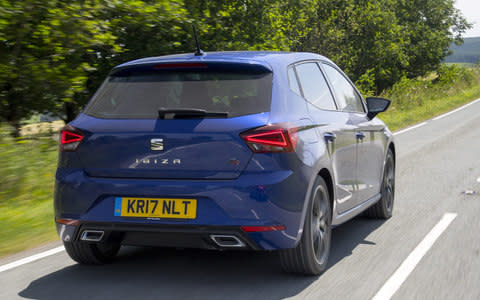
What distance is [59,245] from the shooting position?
6.31 m

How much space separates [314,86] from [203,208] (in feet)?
5.45

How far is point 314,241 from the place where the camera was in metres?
5.26

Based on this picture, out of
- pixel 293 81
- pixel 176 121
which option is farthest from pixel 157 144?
pixel 293 81

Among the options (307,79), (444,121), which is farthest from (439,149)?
(307,79)

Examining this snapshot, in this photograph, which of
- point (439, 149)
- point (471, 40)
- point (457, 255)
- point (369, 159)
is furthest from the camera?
point (471, 40)

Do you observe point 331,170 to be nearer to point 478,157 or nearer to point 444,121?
point 478,157

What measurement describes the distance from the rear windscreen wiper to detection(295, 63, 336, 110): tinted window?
3.07 ft

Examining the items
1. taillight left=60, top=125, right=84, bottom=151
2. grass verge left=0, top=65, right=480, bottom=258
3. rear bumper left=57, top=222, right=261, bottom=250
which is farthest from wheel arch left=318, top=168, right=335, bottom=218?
grass verge left=0, top=65, right=480, bottom=258

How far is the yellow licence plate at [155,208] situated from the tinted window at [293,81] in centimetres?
119

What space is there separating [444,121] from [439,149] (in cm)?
816

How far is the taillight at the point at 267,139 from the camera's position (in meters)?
4.64

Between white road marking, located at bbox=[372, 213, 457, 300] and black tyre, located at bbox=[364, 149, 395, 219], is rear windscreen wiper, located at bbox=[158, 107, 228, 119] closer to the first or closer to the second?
white road marking, located at bbox=[372, 213, 457, 300]

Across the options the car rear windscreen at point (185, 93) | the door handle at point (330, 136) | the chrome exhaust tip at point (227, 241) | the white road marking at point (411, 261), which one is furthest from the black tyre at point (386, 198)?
the chrome exhaust tip at point (227, 241)

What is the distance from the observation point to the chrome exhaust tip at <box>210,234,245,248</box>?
468cm
